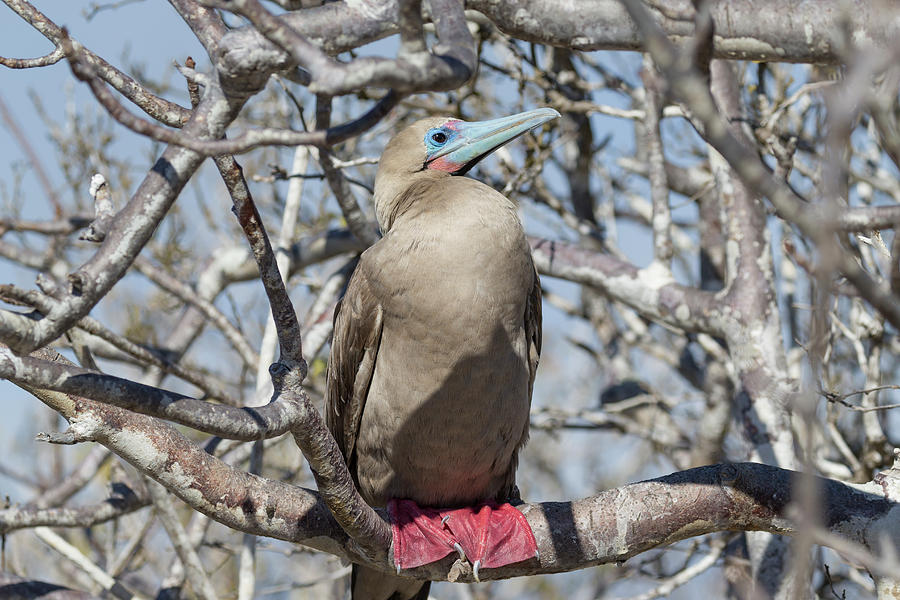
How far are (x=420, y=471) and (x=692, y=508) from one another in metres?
1.31

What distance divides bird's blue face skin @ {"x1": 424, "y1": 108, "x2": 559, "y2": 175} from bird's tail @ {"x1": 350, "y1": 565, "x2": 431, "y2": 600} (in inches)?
81.4

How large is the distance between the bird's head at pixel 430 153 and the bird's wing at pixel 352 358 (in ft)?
1.47

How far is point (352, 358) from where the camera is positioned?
15.1ft

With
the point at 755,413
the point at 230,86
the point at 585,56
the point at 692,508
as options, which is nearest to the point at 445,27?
the point at 230,86

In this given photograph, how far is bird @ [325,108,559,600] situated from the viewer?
4.11 m

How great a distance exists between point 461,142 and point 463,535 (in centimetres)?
193

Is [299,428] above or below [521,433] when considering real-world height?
above

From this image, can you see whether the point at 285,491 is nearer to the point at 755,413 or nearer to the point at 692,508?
the point at 692,508

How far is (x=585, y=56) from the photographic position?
24.2 feet

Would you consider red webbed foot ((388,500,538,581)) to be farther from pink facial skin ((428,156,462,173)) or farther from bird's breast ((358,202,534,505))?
pink facial skin ((428,156,462,173))

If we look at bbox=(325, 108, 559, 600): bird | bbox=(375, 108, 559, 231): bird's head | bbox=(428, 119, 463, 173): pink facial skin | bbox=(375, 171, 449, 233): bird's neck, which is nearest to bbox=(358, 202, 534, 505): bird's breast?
bbox=(325, 108, 559, 600): bird

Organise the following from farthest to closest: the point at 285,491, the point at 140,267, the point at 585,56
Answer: the point at 585,56 → the point at 140,267 → the point at 285,491

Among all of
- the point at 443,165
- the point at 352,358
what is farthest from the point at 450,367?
the point at 443,165

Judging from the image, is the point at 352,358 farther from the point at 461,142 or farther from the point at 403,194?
the point at 461,142
